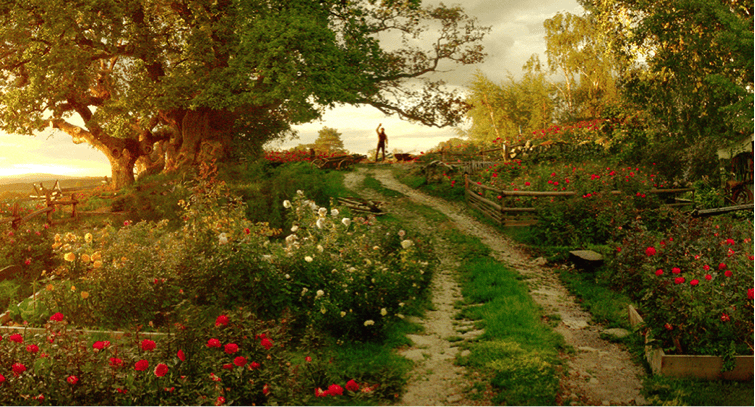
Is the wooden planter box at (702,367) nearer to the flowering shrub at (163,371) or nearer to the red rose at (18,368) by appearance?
the flowering shrub at (163,371)

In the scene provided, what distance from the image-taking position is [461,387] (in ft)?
18.3

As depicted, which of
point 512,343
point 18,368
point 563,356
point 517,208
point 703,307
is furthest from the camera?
point 517,208

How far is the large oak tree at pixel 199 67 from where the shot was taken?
550 inches

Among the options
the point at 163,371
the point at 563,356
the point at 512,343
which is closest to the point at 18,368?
the point at 163,371

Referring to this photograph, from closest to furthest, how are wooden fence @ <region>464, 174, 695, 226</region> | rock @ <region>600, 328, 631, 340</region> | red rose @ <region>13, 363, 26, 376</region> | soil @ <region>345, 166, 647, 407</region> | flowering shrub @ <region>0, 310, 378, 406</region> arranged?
red rose @ <region>13, 363, 26, 376</region> → flowering shrub @ <region>0, 310, 378, 406</region> → soil @ <region>345, 166, 647, 407</region> → rock @ <region>600, 328, 631, 340</region> → wooden fence @ <region>464, 174, 695, 226</region>

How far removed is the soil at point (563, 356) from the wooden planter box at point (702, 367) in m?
0.33

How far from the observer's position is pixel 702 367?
18.0 ft

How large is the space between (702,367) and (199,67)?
14544 millimetres

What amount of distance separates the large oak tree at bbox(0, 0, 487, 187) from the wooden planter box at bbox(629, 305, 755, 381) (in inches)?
410

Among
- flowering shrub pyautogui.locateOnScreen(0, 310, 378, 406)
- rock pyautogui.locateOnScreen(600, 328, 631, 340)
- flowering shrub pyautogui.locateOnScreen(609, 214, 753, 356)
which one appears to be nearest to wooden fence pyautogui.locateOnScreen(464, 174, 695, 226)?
rock pyautogui.locateOnScreen(600, 328, 631, 340)

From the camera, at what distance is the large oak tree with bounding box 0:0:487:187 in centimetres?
1397

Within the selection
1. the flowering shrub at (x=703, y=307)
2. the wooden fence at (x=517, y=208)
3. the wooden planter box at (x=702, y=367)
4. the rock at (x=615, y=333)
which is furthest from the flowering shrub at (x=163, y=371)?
the wooden fence at (x=517, y=208)

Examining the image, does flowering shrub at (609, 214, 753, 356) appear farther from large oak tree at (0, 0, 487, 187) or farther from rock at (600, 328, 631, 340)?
large oak tree at (0, 0, 487, 187)

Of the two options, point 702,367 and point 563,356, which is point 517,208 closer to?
point 563,356
